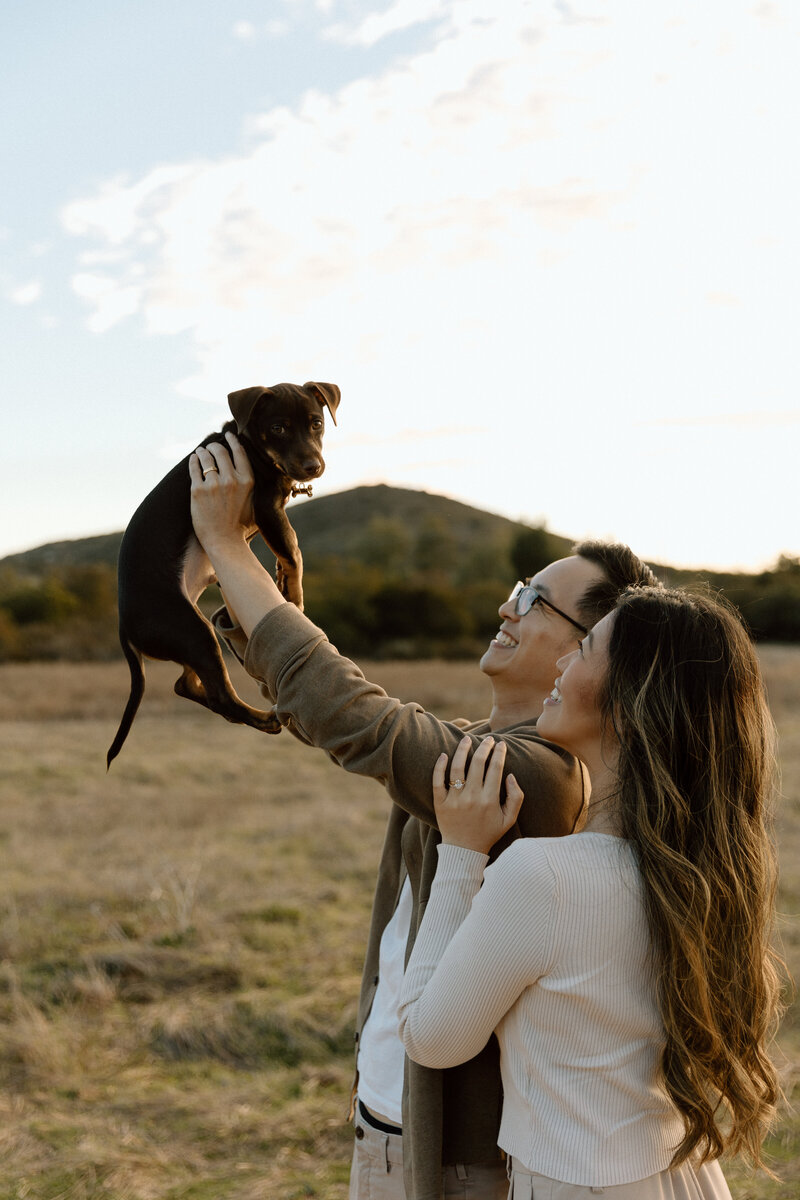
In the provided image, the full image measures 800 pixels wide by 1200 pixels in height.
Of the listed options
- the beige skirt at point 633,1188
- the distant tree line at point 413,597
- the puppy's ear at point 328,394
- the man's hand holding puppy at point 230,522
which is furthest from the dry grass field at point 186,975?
the distant tree line at point 413,597

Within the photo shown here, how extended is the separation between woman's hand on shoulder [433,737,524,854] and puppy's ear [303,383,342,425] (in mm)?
720

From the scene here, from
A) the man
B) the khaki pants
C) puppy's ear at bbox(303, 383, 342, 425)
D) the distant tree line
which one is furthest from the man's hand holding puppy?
the distant tree line

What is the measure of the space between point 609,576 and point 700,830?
29.0 inches

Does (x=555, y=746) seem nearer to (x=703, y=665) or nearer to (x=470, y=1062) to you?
(x=703, y=665)

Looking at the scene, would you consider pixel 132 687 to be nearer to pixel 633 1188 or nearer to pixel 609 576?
pixel 609 576

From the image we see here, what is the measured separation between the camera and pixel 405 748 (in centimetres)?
191

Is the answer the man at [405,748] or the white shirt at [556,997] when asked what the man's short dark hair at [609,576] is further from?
the white shirt at [556,997]

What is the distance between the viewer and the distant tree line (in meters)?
23.2

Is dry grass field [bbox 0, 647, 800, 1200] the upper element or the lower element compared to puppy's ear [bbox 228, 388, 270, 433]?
lower

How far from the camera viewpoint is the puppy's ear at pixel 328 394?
190 centimetres

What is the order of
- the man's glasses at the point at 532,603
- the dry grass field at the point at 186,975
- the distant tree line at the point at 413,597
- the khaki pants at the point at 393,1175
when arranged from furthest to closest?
the distant tree line at the point at 413,597
the dry grass field at the point at 186,975
the man's glasses at the point at 532,603
the khaki pants at the point at 393,1175

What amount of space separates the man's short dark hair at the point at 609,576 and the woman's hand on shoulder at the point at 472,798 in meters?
0.60

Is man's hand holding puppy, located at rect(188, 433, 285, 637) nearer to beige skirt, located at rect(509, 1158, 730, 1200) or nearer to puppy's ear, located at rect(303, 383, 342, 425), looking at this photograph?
puppy's ear, located at rect(303, 383, 342, 425)

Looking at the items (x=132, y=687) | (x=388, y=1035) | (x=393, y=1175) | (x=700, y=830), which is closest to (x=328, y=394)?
(x=132, y=687)
